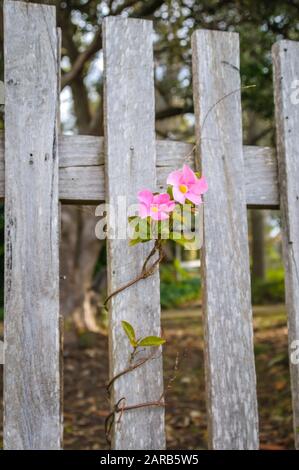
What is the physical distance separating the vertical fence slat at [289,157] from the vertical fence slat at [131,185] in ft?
1.46

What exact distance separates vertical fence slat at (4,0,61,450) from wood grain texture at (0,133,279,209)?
48 mm

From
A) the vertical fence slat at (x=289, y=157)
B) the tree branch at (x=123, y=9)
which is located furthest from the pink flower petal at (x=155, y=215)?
the tree branch at (x=123, y=9)

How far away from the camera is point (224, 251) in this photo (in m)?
1.60

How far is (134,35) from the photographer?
5.24 ft

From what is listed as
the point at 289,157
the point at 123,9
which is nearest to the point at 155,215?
the point at 289,157

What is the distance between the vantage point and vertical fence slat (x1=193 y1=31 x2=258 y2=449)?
60.9 inches

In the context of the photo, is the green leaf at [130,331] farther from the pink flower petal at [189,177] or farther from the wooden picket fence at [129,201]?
the pink flower petal at [189,177]

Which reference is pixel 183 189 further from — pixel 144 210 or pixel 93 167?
pixel 93 167

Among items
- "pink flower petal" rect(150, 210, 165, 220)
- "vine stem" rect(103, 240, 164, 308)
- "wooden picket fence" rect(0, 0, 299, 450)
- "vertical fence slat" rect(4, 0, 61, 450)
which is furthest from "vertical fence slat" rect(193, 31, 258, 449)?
"vertical fence slat" rect(4, 0, 61, 450)

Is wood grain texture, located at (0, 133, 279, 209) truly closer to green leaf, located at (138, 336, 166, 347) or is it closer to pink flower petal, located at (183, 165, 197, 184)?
pink flower petal, located at (183, 165, 197, 184)

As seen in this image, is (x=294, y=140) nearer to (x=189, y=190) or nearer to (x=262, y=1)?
(x=189, y=190)

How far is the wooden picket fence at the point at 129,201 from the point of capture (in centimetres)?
145
